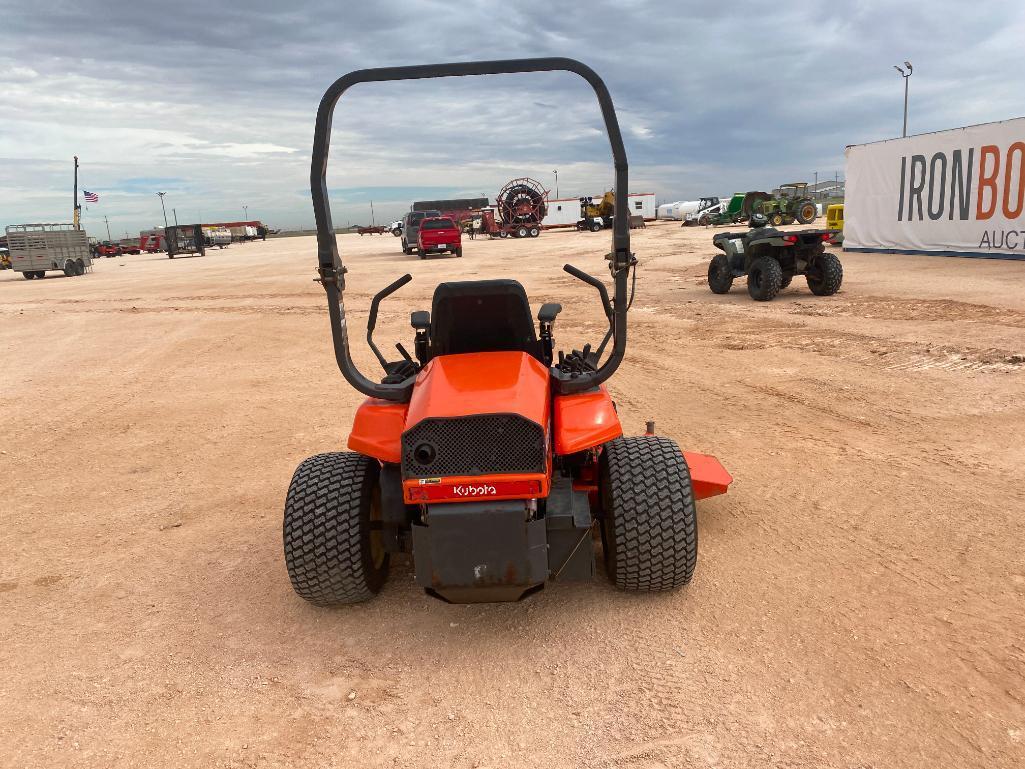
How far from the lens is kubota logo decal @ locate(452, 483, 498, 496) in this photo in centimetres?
266

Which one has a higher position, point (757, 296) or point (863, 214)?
point (863, 214)

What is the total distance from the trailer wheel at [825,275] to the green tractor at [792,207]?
25.7 m

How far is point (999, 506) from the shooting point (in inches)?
155

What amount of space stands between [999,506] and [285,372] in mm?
7002

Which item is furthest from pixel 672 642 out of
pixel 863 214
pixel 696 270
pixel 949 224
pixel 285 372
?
pixel 863 214

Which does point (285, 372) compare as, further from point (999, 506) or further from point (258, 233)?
point (258, 233)

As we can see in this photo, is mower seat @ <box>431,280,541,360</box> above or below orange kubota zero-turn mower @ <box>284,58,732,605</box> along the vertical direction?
above

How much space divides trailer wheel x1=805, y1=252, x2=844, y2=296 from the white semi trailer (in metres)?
28.1

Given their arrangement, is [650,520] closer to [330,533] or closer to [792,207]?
[330,533]

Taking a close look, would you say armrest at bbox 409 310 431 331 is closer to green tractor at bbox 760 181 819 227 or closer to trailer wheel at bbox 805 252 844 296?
trailer wheel at bbox 805 252 844 296

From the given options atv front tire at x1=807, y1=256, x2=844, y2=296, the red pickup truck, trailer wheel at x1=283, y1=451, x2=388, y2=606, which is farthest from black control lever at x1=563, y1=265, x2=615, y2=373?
the red pickup truck

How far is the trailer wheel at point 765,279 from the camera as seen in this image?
38.9ft

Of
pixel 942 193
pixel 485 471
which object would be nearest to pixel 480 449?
pixel 485 471

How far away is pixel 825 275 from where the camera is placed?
39.5 ft
